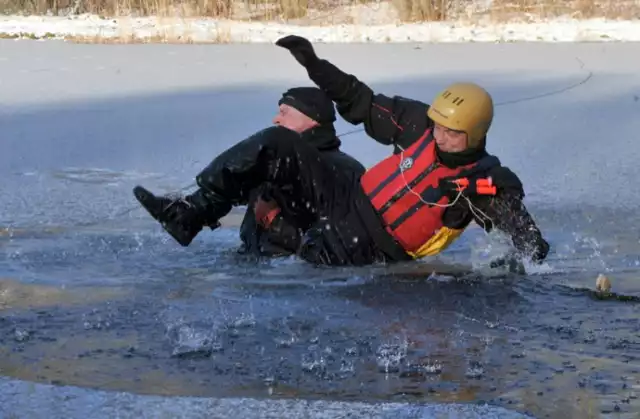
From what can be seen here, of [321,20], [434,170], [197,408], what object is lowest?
[321,20]

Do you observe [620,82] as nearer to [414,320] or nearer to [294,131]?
[294,131]

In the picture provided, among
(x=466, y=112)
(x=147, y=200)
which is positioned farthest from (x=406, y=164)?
(x=147, y=200)

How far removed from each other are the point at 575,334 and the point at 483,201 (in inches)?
34.8

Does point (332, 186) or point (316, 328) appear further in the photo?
point (332, 186)

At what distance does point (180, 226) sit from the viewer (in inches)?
193

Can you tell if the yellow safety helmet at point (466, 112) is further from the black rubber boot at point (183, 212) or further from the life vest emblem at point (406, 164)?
the black rubber boot at point (183, 212)

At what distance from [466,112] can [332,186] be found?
2.12ft

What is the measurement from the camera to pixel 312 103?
5023mm

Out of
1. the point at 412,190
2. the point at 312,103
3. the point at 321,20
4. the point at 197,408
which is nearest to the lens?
the point at 197,408

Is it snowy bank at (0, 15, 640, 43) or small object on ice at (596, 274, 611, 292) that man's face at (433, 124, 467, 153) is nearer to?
small object on ice at (596, 274, 611, 292)

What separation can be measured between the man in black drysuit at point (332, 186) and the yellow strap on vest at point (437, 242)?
4cm

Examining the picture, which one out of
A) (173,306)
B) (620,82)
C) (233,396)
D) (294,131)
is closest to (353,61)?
(620,82)

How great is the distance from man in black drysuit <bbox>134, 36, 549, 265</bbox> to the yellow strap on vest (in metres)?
0.04

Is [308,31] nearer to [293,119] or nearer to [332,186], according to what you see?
[293,119]
